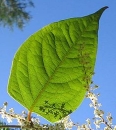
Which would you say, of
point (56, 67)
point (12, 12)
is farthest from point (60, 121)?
point (12, 12)

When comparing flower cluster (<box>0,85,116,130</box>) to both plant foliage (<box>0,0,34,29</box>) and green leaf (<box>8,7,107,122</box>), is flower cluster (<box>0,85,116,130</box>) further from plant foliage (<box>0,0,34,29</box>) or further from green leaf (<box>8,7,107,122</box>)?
plant foliage (<box>0,0,34,29</box>)

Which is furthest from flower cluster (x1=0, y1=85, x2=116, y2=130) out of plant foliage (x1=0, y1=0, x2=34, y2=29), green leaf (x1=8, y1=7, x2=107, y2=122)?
plant foliage (x1=0, y1=0, x2=34, y2=29)

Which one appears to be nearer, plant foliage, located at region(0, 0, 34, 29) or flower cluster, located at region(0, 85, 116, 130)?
flower cluster, located at region(0, 85, 116, 130)

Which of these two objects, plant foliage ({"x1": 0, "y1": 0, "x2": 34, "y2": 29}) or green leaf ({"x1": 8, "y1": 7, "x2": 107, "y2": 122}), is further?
plant foliage ({"x1": 0, "y1": 0, "x2": 34, "y2": 29})

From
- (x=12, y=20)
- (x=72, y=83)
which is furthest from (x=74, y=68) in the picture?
(x=12, y=20)

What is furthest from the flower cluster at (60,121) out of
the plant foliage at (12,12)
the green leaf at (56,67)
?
the plant foliage at (12,12)

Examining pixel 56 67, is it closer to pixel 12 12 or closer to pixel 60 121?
pixel 60 121

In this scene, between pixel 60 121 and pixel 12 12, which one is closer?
pixel 60 121

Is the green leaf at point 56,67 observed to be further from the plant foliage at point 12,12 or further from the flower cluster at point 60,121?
the plant foliage at point 12,12
